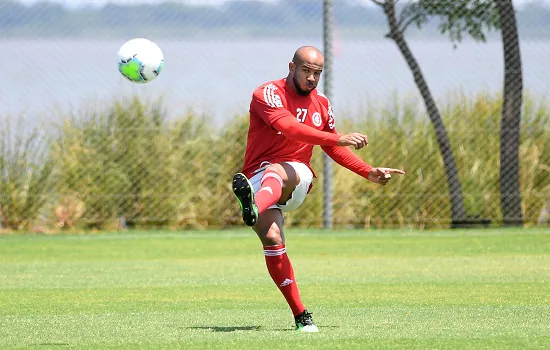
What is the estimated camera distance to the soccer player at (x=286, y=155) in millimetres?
6570

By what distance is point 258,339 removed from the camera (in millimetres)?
6207

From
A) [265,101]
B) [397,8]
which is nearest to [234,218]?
[397,8]

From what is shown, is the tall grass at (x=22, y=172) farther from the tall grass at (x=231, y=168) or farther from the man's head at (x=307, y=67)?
the man's head at (x=307, y=67)

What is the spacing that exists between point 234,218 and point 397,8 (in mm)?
4499

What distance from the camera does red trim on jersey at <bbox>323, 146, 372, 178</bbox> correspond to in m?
7.18

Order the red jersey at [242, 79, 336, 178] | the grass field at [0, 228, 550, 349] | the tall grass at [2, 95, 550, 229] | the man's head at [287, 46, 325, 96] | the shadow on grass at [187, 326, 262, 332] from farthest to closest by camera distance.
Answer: the tall grass at [2, 95, 550, 229] → the red jersey at [242, 79, 336, 178] → the man's head at [287, 46, 325, 96] → the shadow on grass at [187, 326, 262, 332] → the grass field at [0, 228, 550, 349]

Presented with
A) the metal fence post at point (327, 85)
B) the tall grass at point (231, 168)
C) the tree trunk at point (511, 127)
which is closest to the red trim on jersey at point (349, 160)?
the metal fence post at point (327, 85)

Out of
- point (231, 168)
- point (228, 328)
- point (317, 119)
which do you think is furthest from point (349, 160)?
point (231, 168)

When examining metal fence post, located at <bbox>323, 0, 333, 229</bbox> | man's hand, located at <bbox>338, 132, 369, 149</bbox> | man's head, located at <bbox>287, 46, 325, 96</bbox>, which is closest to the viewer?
man's hand, located at <bbox>338, 132, 369, 149</bbox>

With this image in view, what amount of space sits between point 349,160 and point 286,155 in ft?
1.52

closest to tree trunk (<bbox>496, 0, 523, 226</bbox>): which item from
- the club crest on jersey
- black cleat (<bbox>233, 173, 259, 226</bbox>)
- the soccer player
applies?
the soccer player

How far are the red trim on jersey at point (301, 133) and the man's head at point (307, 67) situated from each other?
11.5 inches

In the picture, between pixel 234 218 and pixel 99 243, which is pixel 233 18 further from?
pixel 99 243

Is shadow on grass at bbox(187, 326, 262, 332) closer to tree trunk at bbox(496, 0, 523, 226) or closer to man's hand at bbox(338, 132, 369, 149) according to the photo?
man's hand at bbox(338, 132, 369, 149)
